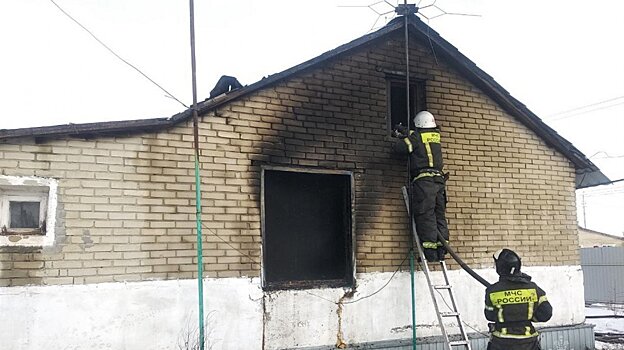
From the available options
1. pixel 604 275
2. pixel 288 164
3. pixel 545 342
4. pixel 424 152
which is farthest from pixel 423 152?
pixel 604 275

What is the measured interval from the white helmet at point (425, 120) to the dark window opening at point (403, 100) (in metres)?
0.50

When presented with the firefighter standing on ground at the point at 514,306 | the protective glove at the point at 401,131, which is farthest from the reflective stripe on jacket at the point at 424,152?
the firefighter standing on ground at the point at 514,306

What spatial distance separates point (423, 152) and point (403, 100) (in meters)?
1.22

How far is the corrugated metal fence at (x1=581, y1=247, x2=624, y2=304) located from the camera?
72.1ft

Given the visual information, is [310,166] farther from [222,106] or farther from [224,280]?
[224,280]

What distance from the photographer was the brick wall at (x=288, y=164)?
549 centimetres

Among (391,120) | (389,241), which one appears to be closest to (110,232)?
(389,241)

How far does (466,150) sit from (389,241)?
1820 millimetres

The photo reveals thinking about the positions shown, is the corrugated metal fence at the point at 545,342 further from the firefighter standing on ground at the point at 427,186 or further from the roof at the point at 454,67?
the roof at the point at 454,67

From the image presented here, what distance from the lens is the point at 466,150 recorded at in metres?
7.87

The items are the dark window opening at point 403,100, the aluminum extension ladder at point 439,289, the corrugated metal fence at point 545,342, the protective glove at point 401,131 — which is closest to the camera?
the aluminum extension ladder at point 439,289

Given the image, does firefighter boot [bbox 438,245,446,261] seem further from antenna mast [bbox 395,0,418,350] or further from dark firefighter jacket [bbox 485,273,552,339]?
dark firefighter jacket [bbox 485,273,552,339]

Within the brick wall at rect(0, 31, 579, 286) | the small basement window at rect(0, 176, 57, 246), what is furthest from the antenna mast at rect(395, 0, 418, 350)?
the small basement window at rect(0, 176, 57, 246)

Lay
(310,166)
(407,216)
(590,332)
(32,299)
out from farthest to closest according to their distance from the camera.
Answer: (590,332), (407,216), (310,166), (32,299)
